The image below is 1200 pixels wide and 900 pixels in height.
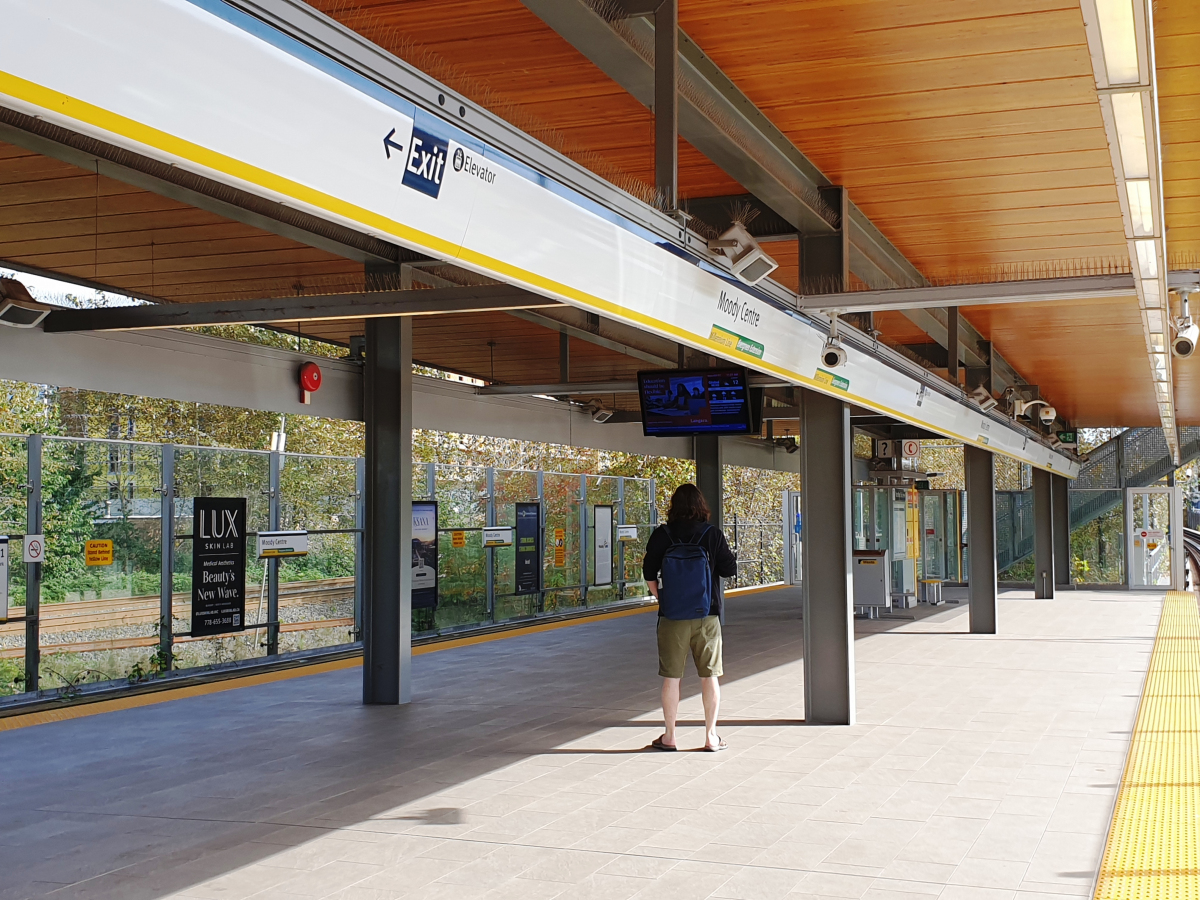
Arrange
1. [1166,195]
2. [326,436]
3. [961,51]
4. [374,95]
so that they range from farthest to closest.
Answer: [326,436], [1166,195], [961,51], [374,95]

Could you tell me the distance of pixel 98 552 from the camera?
400 inches

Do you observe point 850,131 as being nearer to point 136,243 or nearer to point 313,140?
point 313,140

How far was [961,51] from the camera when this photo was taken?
14.9 ft

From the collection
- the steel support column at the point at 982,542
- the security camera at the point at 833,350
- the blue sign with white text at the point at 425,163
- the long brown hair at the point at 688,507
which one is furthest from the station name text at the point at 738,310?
the steel support column at the point at 982,542

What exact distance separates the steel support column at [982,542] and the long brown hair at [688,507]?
7.86m

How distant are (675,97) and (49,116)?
2.86m

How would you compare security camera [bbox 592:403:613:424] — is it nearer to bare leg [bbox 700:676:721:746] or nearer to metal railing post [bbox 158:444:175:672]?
metal railing post [bbox 158:444:175:672]

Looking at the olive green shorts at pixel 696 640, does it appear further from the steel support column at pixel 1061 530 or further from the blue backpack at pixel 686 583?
the steel support column at pixel 1061 530

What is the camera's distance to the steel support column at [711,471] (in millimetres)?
15805

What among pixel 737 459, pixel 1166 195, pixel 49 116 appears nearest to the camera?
pixel 49 116

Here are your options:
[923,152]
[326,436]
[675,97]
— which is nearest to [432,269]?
[923,152]

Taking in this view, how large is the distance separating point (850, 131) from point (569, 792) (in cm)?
359

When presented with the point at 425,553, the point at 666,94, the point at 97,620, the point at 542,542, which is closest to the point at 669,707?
the point at 666,94

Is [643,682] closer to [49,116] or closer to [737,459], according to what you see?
[49,116]
